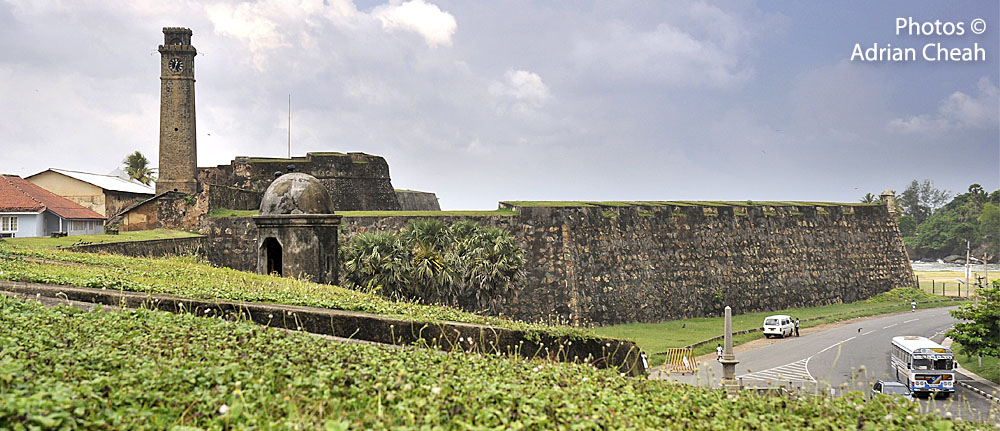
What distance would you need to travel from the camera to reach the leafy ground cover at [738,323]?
70.8 feet

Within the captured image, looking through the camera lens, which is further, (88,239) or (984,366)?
(984,366)

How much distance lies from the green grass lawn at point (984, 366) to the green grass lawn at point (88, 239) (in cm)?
2354

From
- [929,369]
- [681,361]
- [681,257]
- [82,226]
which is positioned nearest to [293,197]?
[681,361]

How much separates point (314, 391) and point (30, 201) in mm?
23912

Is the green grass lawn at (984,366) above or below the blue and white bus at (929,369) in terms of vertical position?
below

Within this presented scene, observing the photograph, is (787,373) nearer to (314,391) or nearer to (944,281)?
(314,391)

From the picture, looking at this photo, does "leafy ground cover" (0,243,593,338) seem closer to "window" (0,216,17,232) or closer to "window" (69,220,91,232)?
"window" (0,216,17,232)

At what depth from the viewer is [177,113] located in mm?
32875

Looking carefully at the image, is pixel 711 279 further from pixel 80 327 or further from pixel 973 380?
pixel 80 327

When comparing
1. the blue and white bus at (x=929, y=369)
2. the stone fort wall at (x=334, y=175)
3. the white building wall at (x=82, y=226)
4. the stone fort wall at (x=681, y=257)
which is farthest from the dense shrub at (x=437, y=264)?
the white building wall at (x=82, y=226)

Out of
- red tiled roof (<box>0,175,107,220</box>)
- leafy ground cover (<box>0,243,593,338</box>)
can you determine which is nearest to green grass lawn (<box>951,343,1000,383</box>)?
leafy ground cover (<box>0,243,593,338</box>)

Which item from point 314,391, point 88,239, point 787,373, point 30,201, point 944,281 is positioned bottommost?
point 944,281

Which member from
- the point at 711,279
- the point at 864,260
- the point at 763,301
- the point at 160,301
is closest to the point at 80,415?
the point at 160,301

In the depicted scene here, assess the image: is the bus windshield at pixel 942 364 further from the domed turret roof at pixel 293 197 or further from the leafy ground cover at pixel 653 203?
the domed turret roof at pixel 293 197
